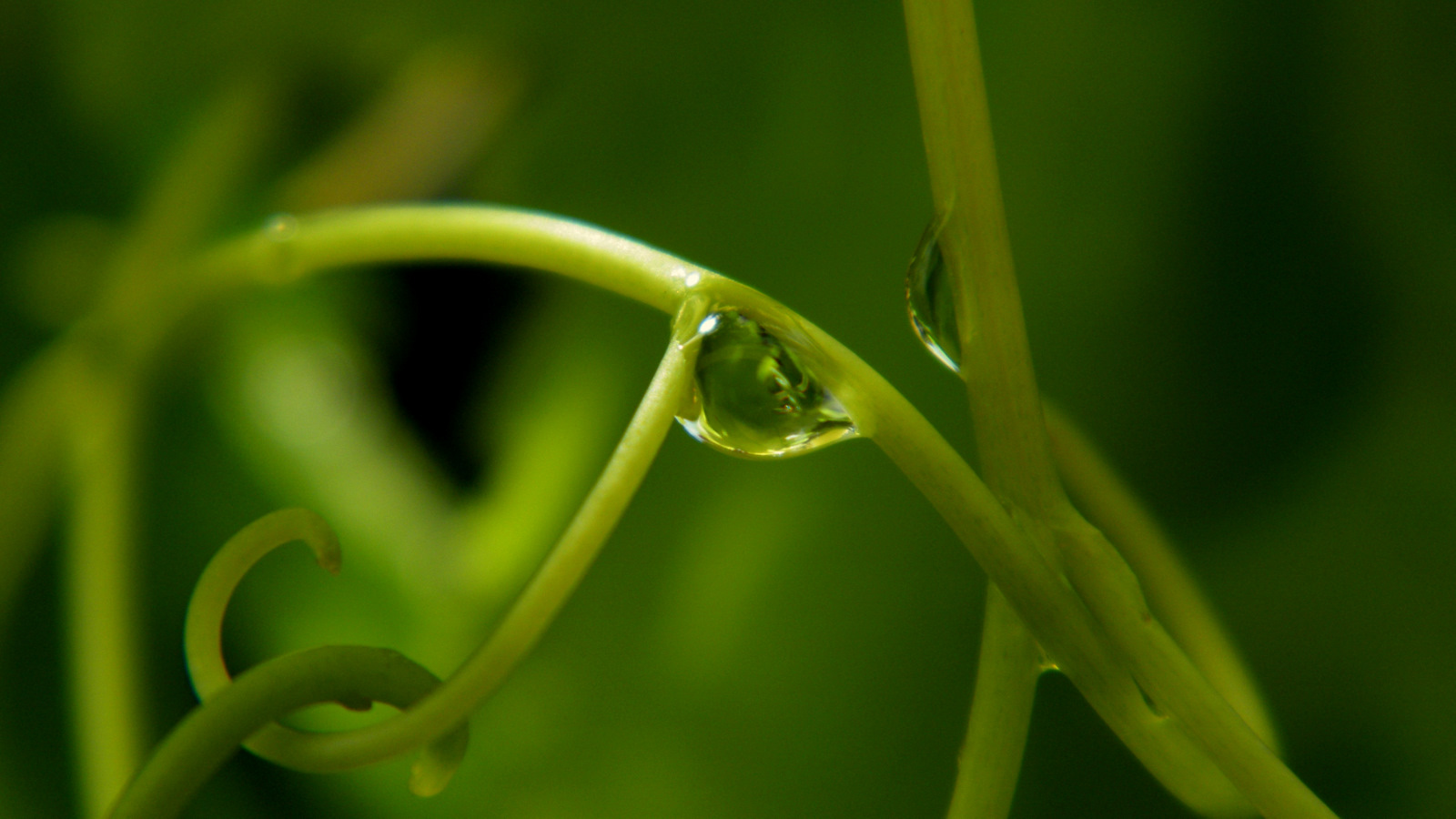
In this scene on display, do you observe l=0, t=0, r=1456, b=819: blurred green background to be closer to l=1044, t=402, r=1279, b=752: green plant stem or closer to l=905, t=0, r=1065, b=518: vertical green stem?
l=1044, t=402, r=1279, b=752: green plant stem

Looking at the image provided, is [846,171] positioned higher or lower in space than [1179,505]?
higher

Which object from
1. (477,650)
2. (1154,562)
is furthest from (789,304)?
(477,650)

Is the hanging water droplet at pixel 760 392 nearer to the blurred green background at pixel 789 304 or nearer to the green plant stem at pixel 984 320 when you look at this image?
the green plant stem at pixel 984 320

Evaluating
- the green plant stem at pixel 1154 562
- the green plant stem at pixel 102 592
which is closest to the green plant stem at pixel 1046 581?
the green plant stem at pixel 1154 562

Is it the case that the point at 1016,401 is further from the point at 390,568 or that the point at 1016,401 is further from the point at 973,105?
the point at 390,568

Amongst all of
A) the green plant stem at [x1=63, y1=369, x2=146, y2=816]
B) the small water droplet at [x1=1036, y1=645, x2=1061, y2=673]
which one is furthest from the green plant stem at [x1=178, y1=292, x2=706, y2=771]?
the green plant stem at [x1=63, y1=369, x2=146, y2=816]

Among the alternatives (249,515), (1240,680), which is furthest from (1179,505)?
(249,515)

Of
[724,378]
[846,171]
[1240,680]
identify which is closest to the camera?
[724,378]
